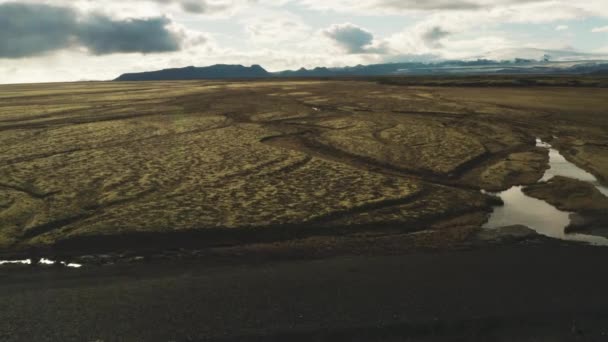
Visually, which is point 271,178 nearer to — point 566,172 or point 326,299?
point 326,299

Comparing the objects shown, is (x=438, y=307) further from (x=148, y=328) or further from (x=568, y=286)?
(x=148, y=328)

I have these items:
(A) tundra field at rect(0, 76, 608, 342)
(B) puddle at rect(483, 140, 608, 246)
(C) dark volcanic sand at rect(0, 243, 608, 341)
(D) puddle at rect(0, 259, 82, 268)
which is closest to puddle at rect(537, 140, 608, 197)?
(B) puddle at rect(483, 140, 608, 246)

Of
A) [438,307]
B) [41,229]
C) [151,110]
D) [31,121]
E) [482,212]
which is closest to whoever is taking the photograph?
[438,307]

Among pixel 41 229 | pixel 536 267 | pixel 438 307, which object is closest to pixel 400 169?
pixel 536 267

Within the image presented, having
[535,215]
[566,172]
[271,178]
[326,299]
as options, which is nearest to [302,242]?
[326,299]

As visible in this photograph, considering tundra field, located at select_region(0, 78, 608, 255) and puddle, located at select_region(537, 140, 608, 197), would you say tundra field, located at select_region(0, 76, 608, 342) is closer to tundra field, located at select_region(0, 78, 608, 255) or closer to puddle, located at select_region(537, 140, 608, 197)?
tundra field, located at select_region(0, 78, 608, 255)

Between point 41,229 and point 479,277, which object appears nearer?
point 479,277
